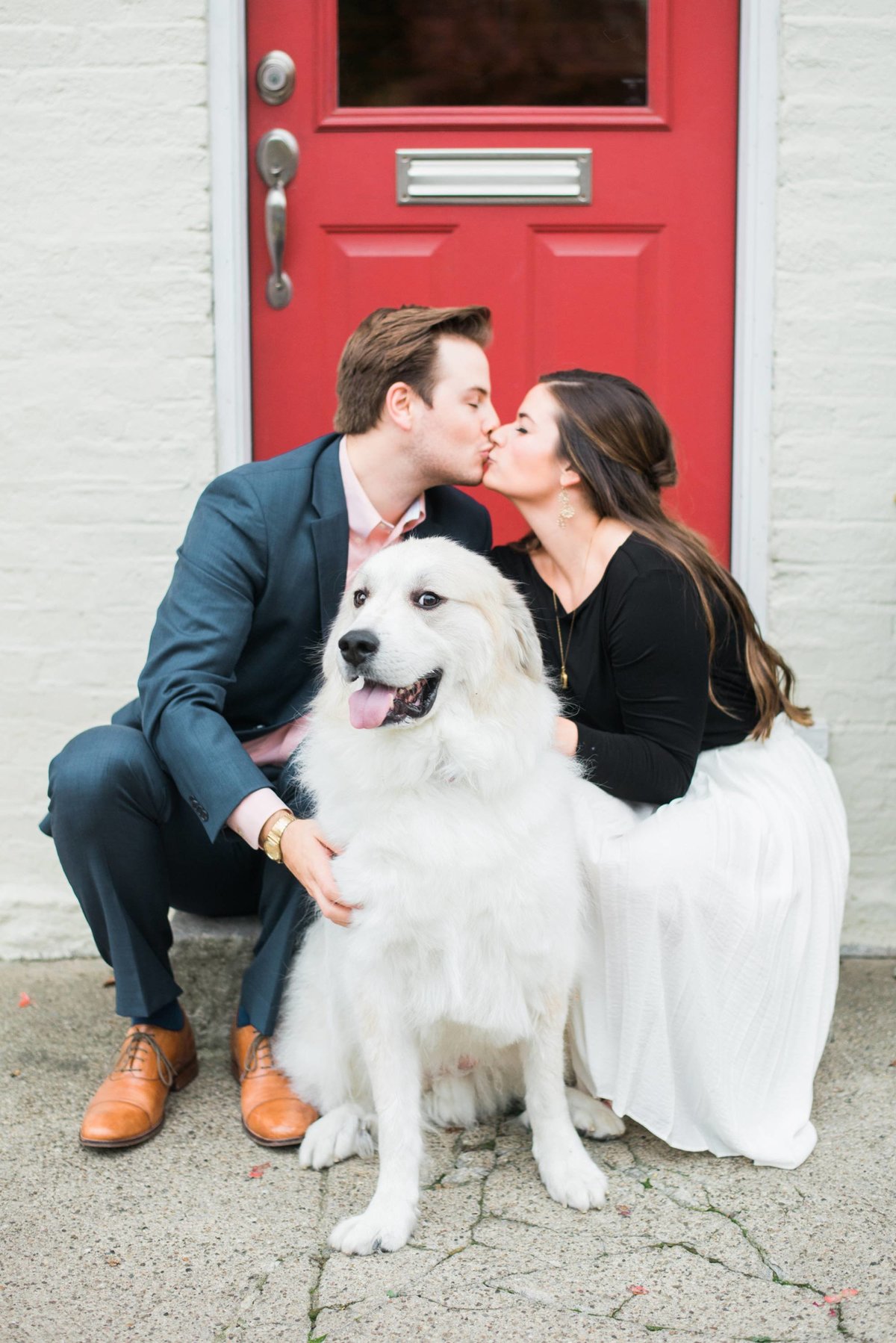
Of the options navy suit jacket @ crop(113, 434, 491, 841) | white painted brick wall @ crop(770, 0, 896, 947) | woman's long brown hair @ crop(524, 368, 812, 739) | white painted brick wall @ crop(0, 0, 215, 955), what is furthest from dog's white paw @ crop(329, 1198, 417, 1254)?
white painted brick wall @ crop(770, 0, 896, 947)

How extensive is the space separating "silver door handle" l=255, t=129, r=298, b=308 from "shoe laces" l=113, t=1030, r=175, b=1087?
195 centimetres

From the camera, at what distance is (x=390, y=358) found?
99.4 inches

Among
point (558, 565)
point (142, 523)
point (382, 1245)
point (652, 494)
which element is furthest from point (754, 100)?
point (382, 1245)

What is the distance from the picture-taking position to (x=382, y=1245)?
6.14ft

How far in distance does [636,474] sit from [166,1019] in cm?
154

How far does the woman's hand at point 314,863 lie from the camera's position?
1.96 meters

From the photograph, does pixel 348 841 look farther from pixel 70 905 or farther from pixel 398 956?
pixel 70 905

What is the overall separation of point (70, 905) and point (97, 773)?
108cm

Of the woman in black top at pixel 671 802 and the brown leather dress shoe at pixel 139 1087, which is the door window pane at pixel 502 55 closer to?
the woman in black top at pixel 671 802

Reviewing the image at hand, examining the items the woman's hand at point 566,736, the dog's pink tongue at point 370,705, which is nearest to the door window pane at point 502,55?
the woman's hand at point 566,736

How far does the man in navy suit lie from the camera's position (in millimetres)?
2205

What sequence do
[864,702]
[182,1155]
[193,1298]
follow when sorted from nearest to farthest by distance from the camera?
[193,1298] < [182,1155] < [864,702]

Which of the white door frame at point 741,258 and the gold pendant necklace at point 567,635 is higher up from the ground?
the white door frame at point 741,258

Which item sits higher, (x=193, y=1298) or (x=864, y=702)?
(x=864, y=702)
